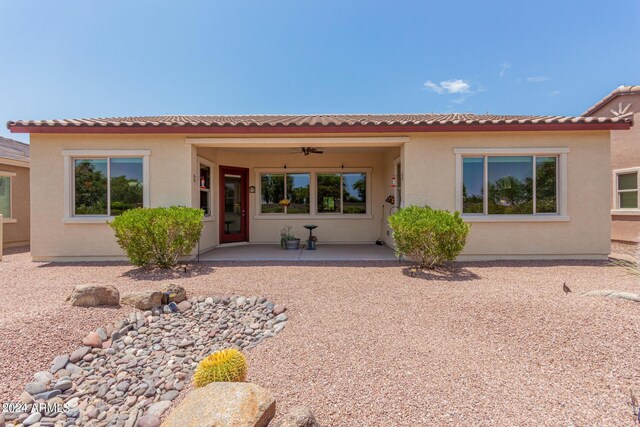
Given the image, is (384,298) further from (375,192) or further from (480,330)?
(375,192)

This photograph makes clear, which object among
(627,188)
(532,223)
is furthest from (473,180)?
(627,188)

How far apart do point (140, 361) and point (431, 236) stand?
5.54 meters

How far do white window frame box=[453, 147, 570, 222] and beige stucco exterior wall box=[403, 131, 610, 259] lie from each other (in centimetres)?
12

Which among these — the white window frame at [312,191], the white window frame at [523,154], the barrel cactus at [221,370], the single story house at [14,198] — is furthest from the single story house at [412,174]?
the barrel cactus at [221,370]

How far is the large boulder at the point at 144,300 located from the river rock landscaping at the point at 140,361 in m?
0.10

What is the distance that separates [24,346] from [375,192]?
391 inches

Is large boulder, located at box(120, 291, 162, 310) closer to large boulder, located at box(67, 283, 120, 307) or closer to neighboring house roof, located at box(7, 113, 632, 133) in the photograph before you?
large boulder, located at box(67, 283, 120, 307)

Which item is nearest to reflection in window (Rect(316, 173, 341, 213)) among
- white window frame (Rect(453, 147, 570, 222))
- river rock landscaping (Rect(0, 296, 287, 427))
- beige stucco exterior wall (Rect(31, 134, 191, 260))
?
white window frame (Rect(453, 147, 570, 222))

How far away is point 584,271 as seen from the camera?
6758 millimetres

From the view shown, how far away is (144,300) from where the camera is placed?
15.3ft

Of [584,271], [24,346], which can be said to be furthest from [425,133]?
[24,346]

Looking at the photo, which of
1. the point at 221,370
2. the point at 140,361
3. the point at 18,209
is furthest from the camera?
the point at 18,209

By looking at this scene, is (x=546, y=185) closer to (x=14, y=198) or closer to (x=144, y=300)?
(x=144, y=300)

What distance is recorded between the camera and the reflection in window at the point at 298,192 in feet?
37.8
